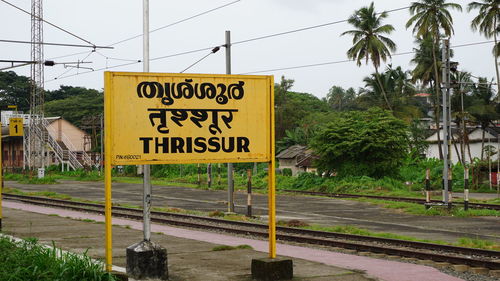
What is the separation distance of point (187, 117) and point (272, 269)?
2402mm

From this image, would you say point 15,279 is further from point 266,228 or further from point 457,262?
point 266,228

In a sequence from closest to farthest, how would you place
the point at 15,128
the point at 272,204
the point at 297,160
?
the point at 272,204 < the point at 15,128 < the point at 297,160

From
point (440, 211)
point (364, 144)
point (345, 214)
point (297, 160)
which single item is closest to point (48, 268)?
point (345, 214)

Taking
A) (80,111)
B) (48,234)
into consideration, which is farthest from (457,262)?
(80,111)

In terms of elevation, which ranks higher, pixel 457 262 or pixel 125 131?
pixel 125 131

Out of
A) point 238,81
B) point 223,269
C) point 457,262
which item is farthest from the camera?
point 457,262

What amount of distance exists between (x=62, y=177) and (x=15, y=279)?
54.0 meters

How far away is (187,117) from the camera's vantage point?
30.0ft

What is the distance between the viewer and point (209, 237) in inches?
632

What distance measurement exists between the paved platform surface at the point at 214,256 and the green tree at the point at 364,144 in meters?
20.6

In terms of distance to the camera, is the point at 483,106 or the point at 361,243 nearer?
the point at 361,243

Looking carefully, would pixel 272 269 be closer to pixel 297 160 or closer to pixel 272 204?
pixel 272 204

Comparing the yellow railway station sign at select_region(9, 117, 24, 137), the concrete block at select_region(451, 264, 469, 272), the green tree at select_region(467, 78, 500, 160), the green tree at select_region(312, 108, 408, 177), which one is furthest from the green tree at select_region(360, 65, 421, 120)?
the concrete block at select_region(451, 264, 469, 272)

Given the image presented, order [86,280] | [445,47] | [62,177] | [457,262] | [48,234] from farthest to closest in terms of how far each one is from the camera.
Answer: [62,177], [445,47], [48,234], [457,262], [86,280]
